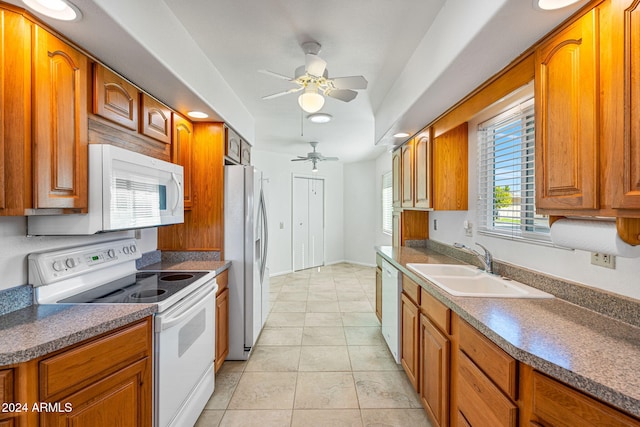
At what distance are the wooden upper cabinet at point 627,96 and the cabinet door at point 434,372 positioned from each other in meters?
1.02

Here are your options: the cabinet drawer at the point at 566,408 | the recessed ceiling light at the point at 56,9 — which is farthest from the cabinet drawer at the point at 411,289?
the recessed ceiling light at the point at 56,9

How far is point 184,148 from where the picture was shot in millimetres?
2494

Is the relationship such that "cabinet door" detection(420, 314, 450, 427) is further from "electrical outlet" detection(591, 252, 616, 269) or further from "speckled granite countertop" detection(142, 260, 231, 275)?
"speckled granite countertop" detection(142, 260, 231, 275)

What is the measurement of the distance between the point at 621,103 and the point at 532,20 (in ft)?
1.64

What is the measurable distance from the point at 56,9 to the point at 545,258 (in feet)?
8.46

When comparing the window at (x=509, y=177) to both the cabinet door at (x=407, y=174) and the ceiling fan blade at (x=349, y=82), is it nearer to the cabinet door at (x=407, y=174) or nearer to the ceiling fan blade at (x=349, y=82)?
the cabinet door at (x=407, y=174)

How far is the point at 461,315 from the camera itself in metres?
1.35

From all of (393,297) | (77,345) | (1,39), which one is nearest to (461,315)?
(393,297)

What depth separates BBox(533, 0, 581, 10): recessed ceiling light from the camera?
106cm

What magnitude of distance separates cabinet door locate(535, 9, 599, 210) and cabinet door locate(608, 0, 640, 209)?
0.24ft

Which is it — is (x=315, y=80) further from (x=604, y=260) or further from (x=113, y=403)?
(x=113, y=403)

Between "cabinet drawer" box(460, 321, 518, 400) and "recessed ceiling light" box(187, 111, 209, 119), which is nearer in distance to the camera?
"cabinet drawer" box(460, 321, 518, 400)

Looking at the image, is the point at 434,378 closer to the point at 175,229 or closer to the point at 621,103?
the point at 621,103

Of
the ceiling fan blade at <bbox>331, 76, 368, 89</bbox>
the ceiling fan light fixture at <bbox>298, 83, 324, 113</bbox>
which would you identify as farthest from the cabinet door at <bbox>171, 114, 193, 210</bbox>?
the ceiling fan blade at <bbox>331, 76, 368, 89</bbox>
